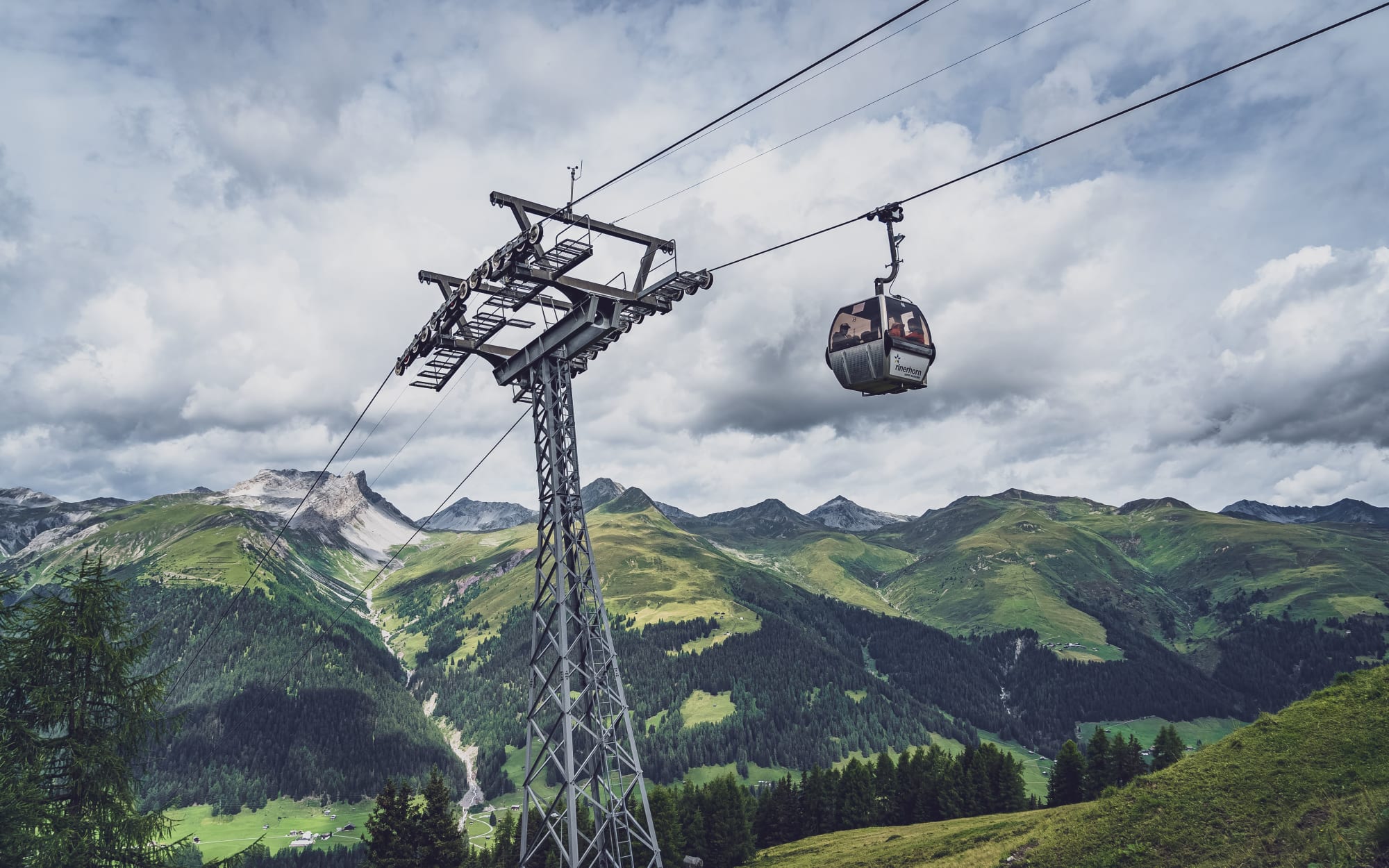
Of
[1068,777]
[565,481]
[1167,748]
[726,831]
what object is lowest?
[726,831]

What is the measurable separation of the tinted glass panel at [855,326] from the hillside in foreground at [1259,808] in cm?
1871

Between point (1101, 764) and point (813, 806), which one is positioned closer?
point (1101, 764)

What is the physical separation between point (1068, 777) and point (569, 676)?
89783mm

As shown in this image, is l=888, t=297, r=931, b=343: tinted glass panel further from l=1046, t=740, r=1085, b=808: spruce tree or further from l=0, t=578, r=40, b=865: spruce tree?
l=1046, t=740, r=1085, b=808: spruce tree

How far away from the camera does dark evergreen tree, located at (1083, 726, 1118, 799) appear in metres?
90.4

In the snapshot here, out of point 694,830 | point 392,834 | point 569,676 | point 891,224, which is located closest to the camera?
point 891,224

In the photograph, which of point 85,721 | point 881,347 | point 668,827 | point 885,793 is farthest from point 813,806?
point 881,347

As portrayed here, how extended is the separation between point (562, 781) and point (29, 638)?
15.3 metres

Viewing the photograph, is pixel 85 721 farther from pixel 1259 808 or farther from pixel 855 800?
pixel 855 800

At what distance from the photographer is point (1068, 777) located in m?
94.1

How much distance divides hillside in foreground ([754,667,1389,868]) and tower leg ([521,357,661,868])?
1942 cm

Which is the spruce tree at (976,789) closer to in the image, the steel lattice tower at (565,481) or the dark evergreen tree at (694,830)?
the dark evergreen tree at (694,830)

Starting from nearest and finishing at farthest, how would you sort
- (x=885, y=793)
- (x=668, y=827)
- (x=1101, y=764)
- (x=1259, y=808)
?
(x=1259, y=808) < (x=668, y=827) < (x=1101, y=764) < (x=885, y=793)

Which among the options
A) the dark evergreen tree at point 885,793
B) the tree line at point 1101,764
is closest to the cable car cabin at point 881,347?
the tree line at point 1101,764
